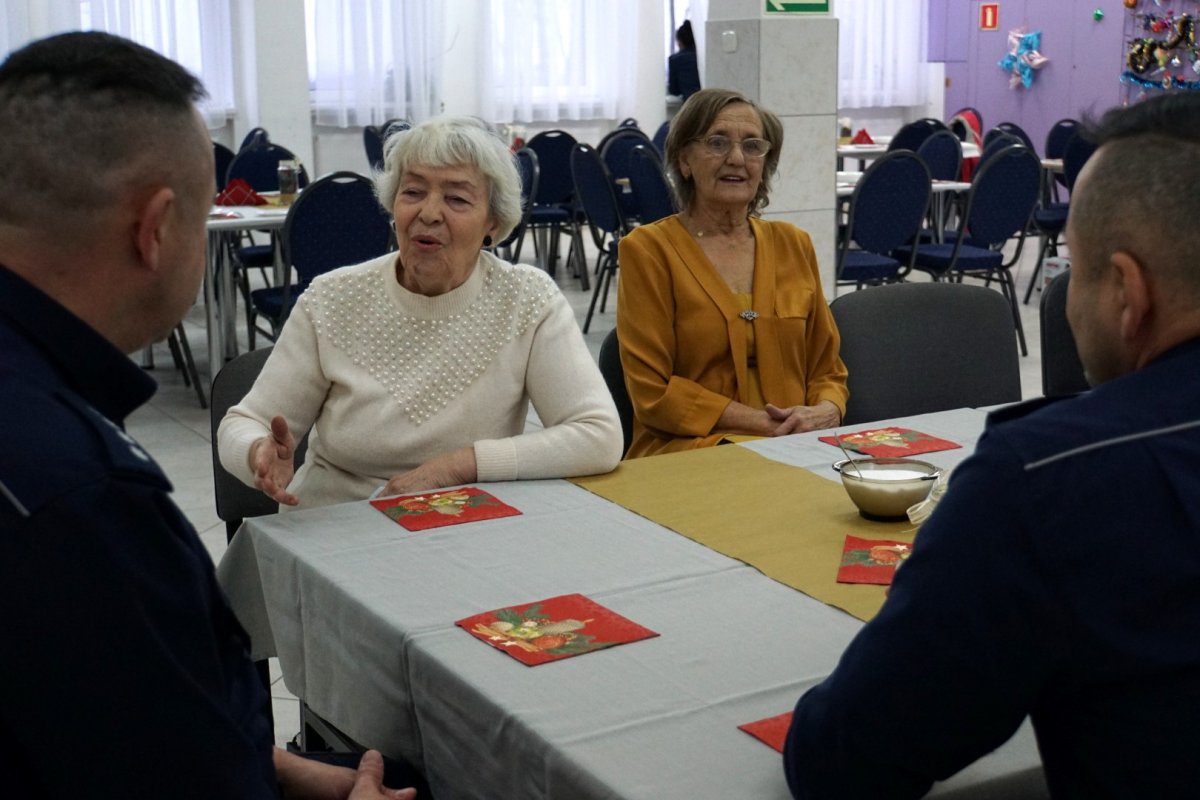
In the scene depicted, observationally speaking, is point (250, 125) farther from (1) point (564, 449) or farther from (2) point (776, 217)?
(1) point (564, 449)

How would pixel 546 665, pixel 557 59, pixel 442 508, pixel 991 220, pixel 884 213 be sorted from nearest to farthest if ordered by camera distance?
pixel 546 665
pixel 442 508
pixel 884 213
pixel 991 220
pixel 557 59

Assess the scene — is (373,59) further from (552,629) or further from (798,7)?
(552,629)

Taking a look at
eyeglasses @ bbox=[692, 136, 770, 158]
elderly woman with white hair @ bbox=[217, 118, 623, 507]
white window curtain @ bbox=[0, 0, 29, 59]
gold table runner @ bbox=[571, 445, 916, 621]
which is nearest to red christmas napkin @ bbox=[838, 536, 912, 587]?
gold table runner @ bbox=[571, 445, 916, 621]

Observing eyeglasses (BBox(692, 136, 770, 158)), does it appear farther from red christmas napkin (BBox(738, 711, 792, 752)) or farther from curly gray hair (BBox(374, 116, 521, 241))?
red christmas napkin (BBox(738, 711, 792, 752))

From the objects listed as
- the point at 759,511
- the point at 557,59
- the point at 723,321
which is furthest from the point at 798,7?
the point at 557,59

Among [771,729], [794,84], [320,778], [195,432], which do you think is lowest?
[195,432]

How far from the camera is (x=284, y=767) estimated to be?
60.4 inches

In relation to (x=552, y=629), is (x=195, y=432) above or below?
below

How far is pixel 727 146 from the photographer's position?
10.0 ft

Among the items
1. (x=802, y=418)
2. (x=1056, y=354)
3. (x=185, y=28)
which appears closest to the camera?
(x=802, y=418)

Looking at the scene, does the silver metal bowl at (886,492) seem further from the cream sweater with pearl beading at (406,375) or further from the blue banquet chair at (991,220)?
the blue banquet chair at (991,220)

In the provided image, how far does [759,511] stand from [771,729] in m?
0.70

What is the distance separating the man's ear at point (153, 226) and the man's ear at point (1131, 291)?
0.72 m

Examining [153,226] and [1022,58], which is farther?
[1022,58]
